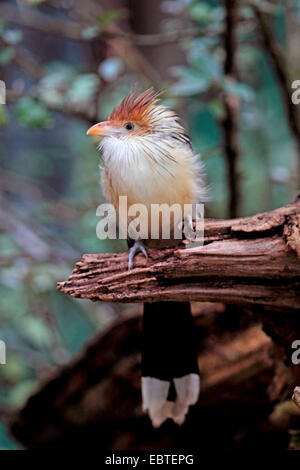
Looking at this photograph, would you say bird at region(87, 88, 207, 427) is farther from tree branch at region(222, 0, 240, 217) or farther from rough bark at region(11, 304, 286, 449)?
tree branch at region(222, 0, 240, 217)

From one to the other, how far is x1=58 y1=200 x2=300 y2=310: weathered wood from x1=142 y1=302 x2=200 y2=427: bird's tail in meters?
0.40

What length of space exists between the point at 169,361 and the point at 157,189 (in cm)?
70

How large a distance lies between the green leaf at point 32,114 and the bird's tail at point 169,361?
967 millimetres

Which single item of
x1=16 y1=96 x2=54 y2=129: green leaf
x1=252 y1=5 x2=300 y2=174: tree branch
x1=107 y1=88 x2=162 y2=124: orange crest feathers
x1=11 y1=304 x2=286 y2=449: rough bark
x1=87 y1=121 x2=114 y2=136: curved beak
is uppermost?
x1=252 y1=5 x2=300 y2=174: tree branch

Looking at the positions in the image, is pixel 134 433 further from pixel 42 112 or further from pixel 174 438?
pixel 42 112

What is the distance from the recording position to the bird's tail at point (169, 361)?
6.70 ft

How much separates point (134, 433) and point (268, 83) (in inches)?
114

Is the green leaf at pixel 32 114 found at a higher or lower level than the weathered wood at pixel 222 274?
higher

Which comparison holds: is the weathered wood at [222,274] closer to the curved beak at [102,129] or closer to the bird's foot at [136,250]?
the bird's foot at [136,250]

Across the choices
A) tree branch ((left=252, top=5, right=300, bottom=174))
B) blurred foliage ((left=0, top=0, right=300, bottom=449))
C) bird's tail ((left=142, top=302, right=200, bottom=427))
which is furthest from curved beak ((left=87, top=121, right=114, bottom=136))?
tree branch ((left=252, top=5, right=300, bottom=174))

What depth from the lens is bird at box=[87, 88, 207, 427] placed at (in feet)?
6.05

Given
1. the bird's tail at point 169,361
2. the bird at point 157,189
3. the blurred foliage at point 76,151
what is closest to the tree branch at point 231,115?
the blurred foliage at point 76,151

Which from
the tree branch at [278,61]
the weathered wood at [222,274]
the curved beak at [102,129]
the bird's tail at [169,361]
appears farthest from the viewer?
the tree branch at [278,61]

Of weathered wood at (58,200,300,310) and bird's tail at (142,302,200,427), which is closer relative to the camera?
weathered wood at (58,200,300,310)
